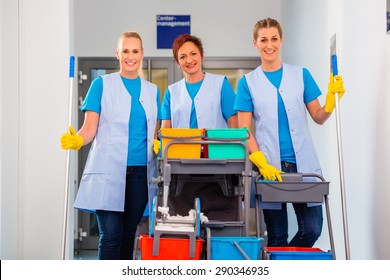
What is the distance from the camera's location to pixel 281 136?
310cm

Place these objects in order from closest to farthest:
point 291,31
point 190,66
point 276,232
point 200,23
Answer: point 276,232 < point 190,66 < point 291,31 < point 200,23

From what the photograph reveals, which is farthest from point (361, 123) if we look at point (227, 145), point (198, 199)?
point (198, 199)

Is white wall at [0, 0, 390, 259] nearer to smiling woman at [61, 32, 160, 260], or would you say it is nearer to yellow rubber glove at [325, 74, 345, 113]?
yellow rubber glove at [325, 74, 345, 113]

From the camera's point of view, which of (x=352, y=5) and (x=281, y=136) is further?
(x=352, y=5)

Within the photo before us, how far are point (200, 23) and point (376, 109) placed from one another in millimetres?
3223

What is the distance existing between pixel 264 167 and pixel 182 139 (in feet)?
1.25

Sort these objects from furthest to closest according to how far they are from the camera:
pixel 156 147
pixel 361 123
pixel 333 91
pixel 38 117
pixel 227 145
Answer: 1. pixel 38 117
2. pixel 361 123
3. pixel 156 147
4. pixel 333 91
5. pixel 227 145

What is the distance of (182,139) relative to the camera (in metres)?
2.91

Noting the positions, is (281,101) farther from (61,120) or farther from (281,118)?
(61,120)

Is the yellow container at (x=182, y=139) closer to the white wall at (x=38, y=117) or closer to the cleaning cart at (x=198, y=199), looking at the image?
the cleaning cart at (x=198, y=199)

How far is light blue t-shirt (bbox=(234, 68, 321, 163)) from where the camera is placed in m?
3.10

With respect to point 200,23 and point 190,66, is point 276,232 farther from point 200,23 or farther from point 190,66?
point 200,23

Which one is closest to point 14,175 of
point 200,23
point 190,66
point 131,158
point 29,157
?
point 29,157

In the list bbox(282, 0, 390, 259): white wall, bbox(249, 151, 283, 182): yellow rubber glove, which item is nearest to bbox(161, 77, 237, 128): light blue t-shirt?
bbox(249, 151, 283, 182): yellow rubber glove
